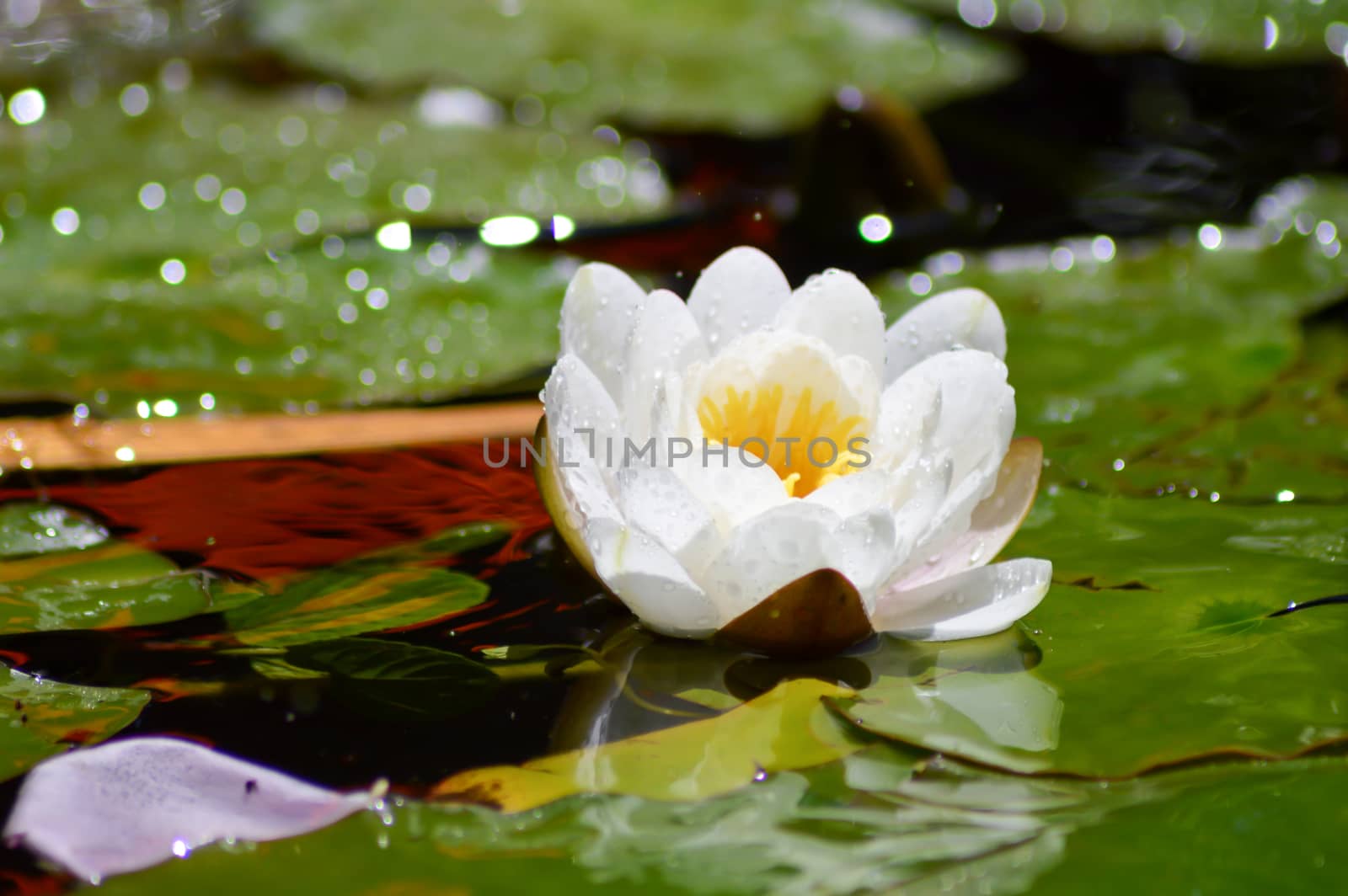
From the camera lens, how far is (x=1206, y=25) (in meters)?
2.81

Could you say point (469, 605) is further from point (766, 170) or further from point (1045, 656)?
point (766, 170)

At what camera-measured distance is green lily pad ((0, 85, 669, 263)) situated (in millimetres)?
1898

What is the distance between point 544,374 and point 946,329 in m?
0.71

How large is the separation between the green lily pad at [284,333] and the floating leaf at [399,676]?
0.56 meters

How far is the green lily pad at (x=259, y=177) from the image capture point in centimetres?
190

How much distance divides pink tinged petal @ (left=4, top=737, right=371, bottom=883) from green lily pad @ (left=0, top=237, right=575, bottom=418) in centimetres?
72

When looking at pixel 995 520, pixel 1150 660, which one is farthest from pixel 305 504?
pixel 1150 660

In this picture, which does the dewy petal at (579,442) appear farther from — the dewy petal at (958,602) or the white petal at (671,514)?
the dewy petal at (958,602)

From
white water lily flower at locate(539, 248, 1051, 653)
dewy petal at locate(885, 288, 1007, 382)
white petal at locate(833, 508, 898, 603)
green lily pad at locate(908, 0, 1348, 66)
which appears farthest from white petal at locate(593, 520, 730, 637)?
green lily pad at locate(908, 0, 1348, 66)

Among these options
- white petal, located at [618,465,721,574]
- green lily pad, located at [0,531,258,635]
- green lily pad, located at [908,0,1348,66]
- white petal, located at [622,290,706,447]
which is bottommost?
green lily pad, located at [0,531,258,635]

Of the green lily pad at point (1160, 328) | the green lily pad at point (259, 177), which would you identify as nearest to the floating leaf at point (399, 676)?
the green lily pad at point (1160, 328)

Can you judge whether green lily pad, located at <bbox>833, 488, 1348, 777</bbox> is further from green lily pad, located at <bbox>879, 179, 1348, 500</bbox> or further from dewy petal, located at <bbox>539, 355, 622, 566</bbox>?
dewy petal, located at <bbox>539, 355, 622, 566</bbox>

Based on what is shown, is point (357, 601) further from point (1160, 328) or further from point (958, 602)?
point (1160, 328)

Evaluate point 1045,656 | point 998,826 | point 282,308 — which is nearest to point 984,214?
point 282,308
